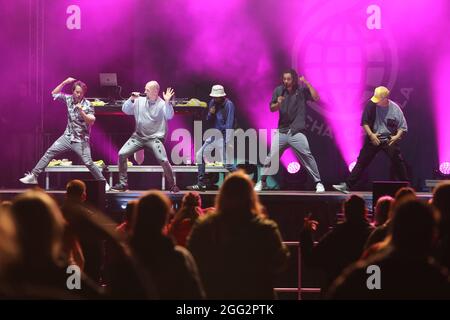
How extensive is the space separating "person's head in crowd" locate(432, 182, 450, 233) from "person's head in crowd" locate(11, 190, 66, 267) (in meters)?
2.47

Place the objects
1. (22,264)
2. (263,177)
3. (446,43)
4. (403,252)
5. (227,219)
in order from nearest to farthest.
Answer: (22,264) < (403,252) < (227,219) < (263,177) < (446,43)

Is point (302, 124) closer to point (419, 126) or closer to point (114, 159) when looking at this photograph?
point (419, 126)

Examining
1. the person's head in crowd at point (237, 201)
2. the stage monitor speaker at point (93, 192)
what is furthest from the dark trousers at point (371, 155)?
the person's head in crowd at point (237, 201)

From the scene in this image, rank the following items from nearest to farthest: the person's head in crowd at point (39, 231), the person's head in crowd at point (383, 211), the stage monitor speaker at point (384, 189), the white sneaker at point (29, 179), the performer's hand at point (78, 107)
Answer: the person's head in crowd at point (39, 231)
the person's head in crowd at point (383, 211)
the stage monitor speaker at point (384, 189)
the performer's hand at point (78, 107)
the white sneaker at point (29, 179)

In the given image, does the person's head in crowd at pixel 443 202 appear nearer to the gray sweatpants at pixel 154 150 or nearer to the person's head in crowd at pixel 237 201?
the person's head in crowd at pixel 237 201

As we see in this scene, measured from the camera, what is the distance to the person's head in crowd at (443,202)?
4.08 m

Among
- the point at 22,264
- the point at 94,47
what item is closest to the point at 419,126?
the point at 94,47

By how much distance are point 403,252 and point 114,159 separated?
10601 mm

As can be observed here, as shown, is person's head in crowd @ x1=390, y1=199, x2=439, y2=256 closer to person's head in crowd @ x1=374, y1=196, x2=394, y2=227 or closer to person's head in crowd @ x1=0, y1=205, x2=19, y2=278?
person's head in crowd @ x1=0, y1=205, x2=19, y2=278

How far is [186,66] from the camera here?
510 inches

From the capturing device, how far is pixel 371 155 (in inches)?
408

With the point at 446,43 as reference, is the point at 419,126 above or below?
below

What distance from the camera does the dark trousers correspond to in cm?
1015

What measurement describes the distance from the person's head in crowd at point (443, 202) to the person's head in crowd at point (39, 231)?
2.47 meters
